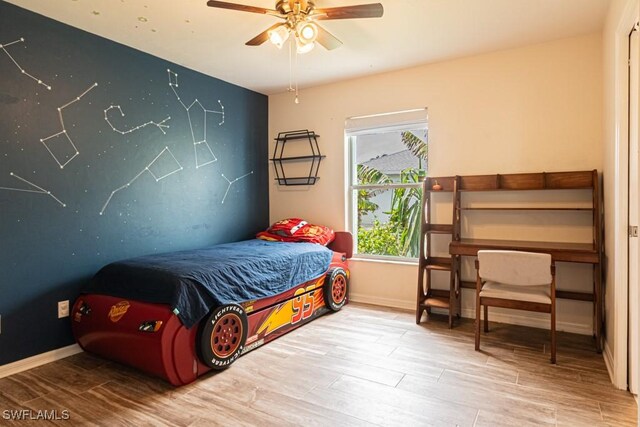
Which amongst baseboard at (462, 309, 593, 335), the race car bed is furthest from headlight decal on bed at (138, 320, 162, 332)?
baseboard at (462, 309, 593, 335)

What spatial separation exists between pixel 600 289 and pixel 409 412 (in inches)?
75.3

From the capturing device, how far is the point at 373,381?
2414 mm

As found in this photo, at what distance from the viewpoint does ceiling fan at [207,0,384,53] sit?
2184 millimetres

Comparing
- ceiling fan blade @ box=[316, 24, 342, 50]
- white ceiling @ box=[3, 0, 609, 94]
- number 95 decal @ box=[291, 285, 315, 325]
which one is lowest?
number 95 decal @ box=[291, 285, 315, 325]

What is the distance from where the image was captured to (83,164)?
2.92m

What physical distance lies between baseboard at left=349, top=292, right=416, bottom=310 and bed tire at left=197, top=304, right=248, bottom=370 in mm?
1830

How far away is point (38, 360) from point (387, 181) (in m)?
3.48

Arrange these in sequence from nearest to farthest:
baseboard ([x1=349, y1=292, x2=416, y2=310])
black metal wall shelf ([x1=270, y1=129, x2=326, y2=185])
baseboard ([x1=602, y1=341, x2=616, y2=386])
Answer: baseboard ([x1=602, y1=341, x2=616, y2=386]) < baseboard ([x1=349, y1=292, x2=416, y2=310]) < black metal wall shelf ([x1=270, y1=129, x2=326, y2=185])

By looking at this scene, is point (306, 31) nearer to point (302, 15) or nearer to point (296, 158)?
point (302, 15)

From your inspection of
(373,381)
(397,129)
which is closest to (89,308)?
(373,381)

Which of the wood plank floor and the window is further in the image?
the window

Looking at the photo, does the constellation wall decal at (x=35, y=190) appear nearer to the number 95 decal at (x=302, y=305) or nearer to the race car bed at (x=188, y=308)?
the race car bed at (x=188, y=308)

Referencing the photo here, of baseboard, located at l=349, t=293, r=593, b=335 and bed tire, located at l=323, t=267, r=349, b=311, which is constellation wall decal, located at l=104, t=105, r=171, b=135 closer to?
bed tire, located at l=323, t=267, r=349, b=311

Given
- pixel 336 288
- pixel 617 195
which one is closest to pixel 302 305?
pixel 336 288
